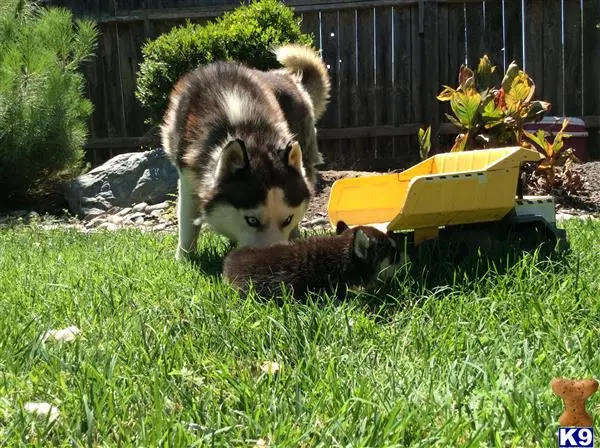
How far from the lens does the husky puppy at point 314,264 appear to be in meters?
3.37

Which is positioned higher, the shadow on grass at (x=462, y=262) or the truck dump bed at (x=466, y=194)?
the truck dump bed at (x=466, y=194)

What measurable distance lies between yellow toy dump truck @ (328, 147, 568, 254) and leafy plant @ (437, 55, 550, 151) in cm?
253

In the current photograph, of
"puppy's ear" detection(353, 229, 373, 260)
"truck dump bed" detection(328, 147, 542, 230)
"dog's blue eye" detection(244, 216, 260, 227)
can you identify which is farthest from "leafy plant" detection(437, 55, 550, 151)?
"puppy's ear" detection(353, 229, 373, 260)

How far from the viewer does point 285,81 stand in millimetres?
5855

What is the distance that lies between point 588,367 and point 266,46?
6739 mm

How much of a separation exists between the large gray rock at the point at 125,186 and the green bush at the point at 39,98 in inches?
21.4

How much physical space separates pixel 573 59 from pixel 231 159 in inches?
307

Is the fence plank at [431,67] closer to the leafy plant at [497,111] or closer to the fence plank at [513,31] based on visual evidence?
the fence plank at [513,31]

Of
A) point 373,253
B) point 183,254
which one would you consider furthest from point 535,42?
point 373,253

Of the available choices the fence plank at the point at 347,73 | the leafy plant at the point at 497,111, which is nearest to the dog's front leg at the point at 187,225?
the leafy plant at the point at 497,111

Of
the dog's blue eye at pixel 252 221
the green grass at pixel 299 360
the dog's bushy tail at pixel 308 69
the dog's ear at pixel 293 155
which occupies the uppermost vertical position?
the dog's bushy tail at pixel 308 69

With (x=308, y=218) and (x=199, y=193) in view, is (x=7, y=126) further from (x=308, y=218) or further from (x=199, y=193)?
Answer: (x=199, y=193)

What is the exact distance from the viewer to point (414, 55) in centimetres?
1038

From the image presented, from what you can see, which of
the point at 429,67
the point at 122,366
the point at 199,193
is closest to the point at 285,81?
the point at 199,193
